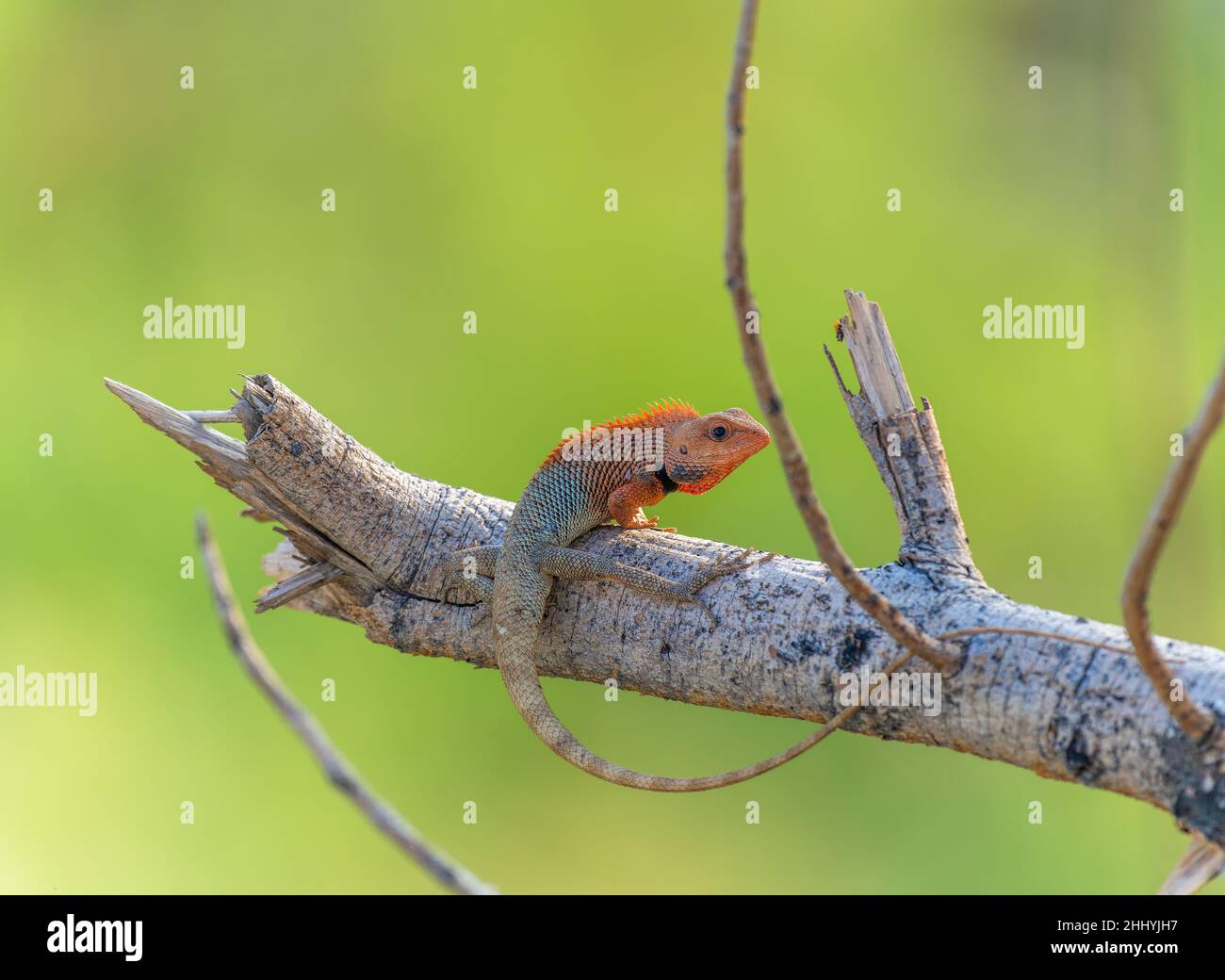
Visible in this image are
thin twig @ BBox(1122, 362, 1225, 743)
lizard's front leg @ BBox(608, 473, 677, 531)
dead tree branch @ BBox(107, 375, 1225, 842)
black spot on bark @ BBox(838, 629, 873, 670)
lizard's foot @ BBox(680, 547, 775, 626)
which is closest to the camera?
thin twig @ BBox(1122, 362, 1225, 743)

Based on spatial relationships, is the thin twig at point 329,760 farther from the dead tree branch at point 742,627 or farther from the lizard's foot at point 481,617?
the lizard's foot at point 481,617

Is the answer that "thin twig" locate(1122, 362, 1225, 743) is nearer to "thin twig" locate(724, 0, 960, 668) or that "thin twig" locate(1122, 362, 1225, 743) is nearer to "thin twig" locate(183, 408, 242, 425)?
"thin twig" locate(724, 0, 960, 668)

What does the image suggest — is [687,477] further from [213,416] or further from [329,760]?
[329,760]

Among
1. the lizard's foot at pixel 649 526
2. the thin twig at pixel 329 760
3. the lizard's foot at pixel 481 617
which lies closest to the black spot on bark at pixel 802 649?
the lizard's foot at pixel 649 526

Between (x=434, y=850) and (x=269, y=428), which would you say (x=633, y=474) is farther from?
(x=434, y=850)

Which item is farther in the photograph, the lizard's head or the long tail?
the lizard's head

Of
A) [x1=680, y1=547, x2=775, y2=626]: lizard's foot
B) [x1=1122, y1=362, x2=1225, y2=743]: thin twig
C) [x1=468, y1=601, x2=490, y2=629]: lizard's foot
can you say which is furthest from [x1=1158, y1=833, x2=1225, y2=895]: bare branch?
[x1=468, y1=601, x2=490, y2=629]: lizard's foot

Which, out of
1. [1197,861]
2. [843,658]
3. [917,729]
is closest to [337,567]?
[843,658]
